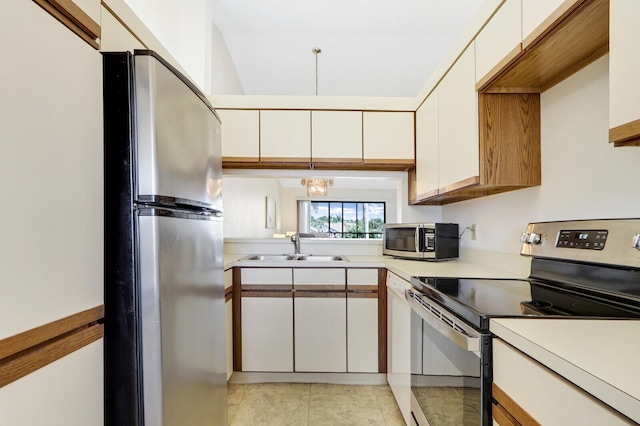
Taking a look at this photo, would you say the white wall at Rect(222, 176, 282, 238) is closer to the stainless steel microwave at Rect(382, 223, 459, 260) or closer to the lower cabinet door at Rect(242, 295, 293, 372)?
the lower cabinet door at Rect(242, 295, 293, 372)

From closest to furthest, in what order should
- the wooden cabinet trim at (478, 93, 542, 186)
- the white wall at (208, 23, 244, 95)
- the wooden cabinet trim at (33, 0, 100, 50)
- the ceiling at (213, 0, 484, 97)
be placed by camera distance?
the wooden cabinet trim at (33, 0, 100, 50), the wooden cabinet trim at (478, 93, 542, 186), the ceiling at (213, 0, 484, 97), the white wall at (208, 23, 244, 95)

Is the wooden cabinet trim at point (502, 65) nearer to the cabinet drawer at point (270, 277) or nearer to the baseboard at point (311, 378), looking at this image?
the cabinet drawer at point (270, 277)

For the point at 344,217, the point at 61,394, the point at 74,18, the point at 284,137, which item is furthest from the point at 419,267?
the point at 344,217

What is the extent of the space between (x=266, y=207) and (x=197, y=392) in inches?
200

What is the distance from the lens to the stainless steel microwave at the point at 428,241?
224cm

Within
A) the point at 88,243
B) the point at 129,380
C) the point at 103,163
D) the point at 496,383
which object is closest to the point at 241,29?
the point at 103,163

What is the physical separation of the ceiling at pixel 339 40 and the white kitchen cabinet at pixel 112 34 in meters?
1.85

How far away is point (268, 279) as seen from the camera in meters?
2.39

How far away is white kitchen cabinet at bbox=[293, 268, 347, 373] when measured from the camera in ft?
7.66

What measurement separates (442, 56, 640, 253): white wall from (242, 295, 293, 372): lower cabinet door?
1.52m

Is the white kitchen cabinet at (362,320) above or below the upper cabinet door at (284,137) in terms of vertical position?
below

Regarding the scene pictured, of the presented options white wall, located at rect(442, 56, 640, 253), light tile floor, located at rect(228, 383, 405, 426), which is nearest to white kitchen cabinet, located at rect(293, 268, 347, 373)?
light tile floor, located at rect(228, 383, 405, 426)

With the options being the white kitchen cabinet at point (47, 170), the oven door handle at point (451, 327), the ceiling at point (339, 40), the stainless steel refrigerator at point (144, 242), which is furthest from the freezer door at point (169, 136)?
the ceiling at point (339, 40)

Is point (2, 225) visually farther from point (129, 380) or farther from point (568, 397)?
point (568, 397)
